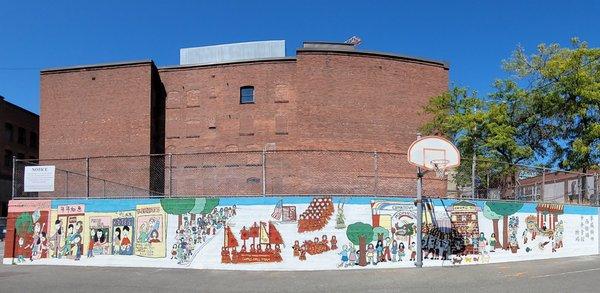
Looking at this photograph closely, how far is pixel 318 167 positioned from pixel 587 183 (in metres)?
13.6

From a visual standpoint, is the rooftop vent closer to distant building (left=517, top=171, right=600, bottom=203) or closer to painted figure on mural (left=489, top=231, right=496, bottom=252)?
distant building (left=517, top=171, right=600, bottom=203)

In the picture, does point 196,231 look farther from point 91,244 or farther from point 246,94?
point 246,94

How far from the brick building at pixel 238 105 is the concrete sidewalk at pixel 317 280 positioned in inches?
708

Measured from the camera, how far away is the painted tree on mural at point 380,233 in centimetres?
1642

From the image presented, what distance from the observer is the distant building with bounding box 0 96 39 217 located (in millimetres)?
54625

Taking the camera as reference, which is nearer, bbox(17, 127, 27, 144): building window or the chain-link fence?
the chain-link fence

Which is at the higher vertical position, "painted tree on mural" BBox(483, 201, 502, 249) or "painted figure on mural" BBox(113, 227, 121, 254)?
"painted tree on mural" BBox(483, 201, 502, 249)

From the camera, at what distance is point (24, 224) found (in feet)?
60.5

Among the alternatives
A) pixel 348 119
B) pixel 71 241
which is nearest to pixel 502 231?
pixel 71 241

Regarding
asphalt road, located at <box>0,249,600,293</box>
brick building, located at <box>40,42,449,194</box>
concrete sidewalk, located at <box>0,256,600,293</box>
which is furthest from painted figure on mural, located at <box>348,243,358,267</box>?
brick building, located at <box>40,42,449,194</box>

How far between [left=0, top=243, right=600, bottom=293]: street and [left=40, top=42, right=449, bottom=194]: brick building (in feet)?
59.2

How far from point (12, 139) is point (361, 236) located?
50461mm

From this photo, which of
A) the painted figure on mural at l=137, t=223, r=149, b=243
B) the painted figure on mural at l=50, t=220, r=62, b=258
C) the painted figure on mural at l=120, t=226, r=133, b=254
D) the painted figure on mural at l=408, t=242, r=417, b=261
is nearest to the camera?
the painted figure on mural at l=408, t=242, r=417, b=261

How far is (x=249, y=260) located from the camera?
16281mm
